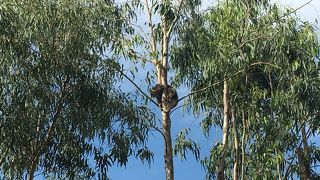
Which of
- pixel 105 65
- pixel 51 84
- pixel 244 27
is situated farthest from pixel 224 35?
pixel 51 84

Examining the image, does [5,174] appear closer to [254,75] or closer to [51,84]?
[51,84]

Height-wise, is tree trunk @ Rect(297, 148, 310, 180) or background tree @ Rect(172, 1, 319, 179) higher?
background tree @ Rect(172, 1, 319, 179)

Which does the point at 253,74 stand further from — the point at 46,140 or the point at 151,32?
the point at 46,140

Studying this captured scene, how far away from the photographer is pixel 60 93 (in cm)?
917

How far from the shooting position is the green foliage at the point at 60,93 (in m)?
8.70

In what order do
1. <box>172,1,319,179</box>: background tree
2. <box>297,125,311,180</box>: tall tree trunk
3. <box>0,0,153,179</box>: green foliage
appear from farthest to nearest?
<box>297,125,311,180</box>: tall tree trunk, <box>172,1,319,179</box>: background tree, <box>0,0,153,179</box>: green foliage

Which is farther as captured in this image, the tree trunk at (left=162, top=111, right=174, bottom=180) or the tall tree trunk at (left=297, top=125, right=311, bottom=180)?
the tall tree trunk at (left=297, top=125, right=311, bottom=180)

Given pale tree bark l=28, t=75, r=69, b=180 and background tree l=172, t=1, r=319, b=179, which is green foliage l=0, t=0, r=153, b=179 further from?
background tree l=172, t=1, r=319, b=179

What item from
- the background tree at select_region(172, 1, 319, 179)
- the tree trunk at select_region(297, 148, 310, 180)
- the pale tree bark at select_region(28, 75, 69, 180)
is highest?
the background tree at select_region(172, 1, 319, 179)

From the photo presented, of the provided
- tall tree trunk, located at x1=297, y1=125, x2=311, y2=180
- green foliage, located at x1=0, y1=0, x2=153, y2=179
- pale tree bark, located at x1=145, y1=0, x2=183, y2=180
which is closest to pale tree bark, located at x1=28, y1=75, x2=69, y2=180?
green foliage, located at x1=0, y1=0, x2=153, y2=179

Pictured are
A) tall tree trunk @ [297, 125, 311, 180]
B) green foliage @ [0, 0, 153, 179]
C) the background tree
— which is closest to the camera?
green foliage @ [0, 0, 153, 179]

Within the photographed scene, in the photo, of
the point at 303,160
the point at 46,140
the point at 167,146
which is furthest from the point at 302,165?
the point at 46,140

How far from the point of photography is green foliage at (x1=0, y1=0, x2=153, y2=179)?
870cm

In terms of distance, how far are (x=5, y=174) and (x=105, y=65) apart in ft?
7.24
